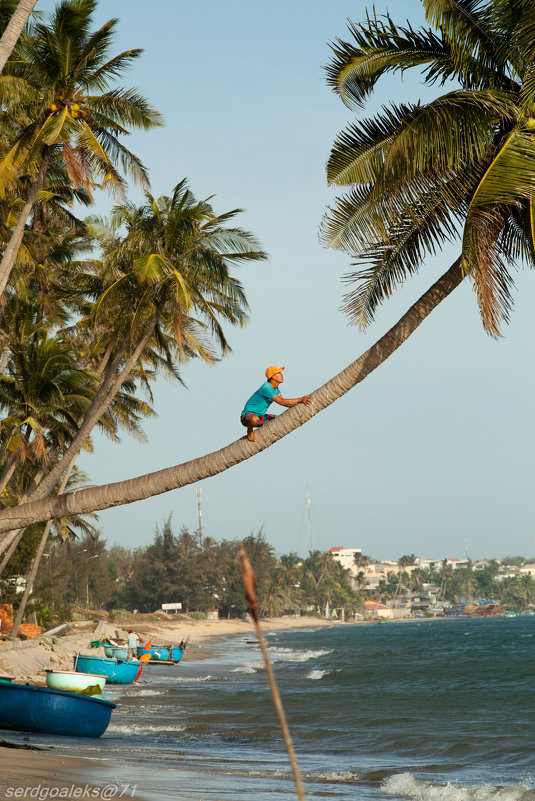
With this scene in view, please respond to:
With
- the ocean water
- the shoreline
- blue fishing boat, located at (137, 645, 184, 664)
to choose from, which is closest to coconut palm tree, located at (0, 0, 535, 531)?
the ocean water

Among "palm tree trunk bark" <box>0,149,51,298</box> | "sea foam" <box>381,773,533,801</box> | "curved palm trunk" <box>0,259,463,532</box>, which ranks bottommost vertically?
"sea foam" <box>381,773,533,801</box>

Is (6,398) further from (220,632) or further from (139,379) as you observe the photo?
(220,632)

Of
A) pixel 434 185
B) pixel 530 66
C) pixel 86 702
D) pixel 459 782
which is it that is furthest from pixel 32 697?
pixel 530 66

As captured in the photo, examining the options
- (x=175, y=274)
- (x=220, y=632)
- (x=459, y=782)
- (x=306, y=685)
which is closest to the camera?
(x=459, y=782)

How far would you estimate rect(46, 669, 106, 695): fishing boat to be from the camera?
16.2 metres

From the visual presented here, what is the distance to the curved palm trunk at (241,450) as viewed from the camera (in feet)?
26.6

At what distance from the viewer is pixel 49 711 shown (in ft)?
47.2

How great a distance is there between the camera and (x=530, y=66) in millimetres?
8898

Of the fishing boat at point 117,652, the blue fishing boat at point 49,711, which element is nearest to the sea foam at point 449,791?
the blue fishing boat at point 49,711

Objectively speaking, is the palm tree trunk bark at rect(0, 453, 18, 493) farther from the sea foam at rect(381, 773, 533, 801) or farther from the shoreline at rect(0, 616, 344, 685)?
the sea foam at rect(381, 773, 533, 801)

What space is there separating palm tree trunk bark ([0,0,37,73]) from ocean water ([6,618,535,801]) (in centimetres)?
978

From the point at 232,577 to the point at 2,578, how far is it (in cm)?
7100

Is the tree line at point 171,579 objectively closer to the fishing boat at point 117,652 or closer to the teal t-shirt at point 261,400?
the fishing boat at point 117,652

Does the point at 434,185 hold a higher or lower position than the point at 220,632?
higher
